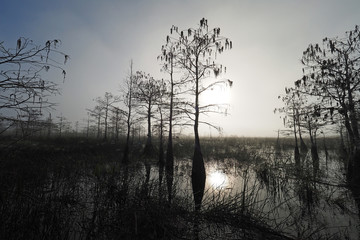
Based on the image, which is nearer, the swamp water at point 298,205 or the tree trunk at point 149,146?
the swamp water at point 298,205

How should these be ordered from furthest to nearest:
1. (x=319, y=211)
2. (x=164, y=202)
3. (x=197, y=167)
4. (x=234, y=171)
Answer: (x=234, y=171), (x=197, y=167), (x=319, y=211), (x=164, y=202)

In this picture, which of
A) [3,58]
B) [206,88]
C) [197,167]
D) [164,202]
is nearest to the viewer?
[3,58]

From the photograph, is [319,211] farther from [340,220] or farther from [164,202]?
[164,202]

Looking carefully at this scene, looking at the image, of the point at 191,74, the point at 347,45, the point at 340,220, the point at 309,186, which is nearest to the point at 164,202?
the point at 340,220

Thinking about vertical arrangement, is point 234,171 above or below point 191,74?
below

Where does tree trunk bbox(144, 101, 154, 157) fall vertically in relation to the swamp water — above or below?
above

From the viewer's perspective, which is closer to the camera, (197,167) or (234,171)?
(197,167)

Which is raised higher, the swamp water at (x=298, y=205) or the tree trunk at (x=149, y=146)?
the tree trunk at (x=149, y=146)

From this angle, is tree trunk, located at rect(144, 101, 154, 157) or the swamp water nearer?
the swamp water

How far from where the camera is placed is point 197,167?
845 cm

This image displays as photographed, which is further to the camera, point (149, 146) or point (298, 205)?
point (149, 146)

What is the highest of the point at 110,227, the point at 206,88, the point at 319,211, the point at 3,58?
the point at 206,88

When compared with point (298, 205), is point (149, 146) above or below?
above

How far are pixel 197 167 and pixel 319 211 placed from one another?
15.7 ft
